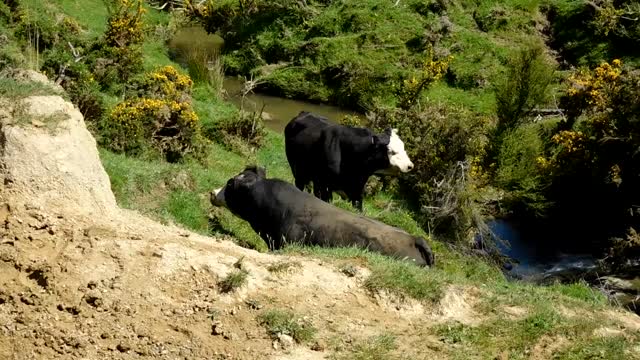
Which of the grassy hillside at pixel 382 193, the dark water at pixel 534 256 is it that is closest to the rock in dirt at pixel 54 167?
the grassy hillside at pixel 382 193

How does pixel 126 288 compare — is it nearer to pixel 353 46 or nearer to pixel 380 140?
pixel 380 140

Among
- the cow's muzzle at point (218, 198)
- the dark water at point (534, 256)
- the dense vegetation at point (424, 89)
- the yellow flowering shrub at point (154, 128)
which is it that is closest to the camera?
the cow's muzzle at point (218, 198)

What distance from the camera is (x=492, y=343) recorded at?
312 inches

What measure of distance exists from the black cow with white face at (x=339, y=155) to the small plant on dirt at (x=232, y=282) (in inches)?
265

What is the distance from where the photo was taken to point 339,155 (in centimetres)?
1459

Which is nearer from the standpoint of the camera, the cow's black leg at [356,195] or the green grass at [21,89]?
the green grass at [21,89]

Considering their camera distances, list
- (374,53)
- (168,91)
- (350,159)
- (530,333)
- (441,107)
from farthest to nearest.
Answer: (374,53)
(441,107)
(168,91)
(350,159)
(530,333)

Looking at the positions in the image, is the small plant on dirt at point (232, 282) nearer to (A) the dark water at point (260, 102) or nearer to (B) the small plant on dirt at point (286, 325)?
(B) the small plant on dirt at point (286, 325)

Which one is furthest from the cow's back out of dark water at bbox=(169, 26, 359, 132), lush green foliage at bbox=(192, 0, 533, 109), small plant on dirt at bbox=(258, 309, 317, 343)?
lush green foliage at bbox=(192, 0, 533, 109)

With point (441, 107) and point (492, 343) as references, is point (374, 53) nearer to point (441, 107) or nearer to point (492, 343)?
point (441, 107)

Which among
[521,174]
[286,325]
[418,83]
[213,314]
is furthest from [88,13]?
[286,325]

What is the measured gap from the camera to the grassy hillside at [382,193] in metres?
8.09

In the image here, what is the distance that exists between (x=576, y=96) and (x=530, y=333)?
14416 millimetres

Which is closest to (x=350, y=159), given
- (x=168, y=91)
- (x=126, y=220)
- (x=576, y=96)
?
(x=168, y=91)
